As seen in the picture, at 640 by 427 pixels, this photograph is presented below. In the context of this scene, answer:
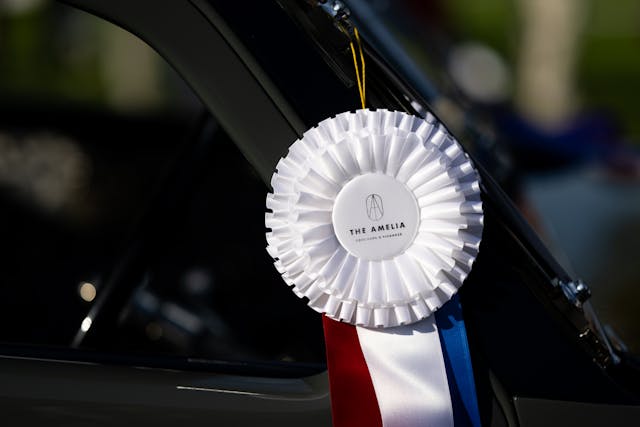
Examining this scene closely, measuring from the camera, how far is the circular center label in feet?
3.65

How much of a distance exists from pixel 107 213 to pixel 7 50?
5053 mm

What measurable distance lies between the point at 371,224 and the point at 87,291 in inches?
61.5

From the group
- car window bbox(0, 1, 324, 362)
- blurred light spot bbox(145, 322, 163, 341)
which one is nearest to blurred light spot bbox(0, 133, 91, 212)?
car window bbox(0, 1, 324, 362)

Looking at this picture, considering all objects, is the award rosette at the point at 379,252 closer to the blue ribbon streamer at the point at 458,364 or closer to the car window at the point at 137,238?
the blue ribbon streamer at the point at 458,364

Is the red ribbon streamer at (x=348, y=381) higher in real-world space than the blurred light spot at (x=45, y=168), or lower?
lower

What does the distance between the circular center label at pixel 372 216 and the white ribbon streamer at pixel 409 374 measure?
10 cm

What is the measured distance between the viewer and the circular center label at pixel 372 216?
1.11m

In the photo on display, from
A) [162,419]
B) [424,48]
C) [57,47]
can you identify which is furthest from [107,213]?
[57,47]

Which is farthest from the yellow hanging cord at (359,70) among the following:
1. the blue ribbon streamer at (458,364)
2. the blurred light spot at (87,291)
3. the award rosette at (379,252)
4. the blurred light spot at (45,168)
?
the blurred light spot at (45,168)

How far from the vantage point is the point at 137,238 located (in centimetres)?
197

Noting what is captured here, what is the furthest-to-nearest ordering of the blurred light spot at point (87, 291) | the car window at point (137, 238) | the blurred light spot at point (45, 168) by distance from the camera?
the blurred light spot at point (45, 168) < the blurred light spot at point (87, 291) < the car window at point (137, 238)

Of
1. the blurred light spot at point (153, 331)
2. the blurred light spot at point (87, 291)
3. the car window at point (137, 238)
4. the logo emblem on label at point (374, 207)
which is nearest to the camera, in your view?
the logo emblem on label at point (374, 207)

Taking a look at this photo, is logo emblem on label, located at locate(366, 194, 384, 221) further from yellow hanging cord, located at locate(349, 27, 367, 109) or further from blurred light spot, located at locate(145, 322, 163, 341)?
blurred light spot, located at locate(145, 322, 163, 341)

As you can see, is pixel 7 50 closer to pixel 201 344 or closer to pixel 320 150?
pixel 201 344
